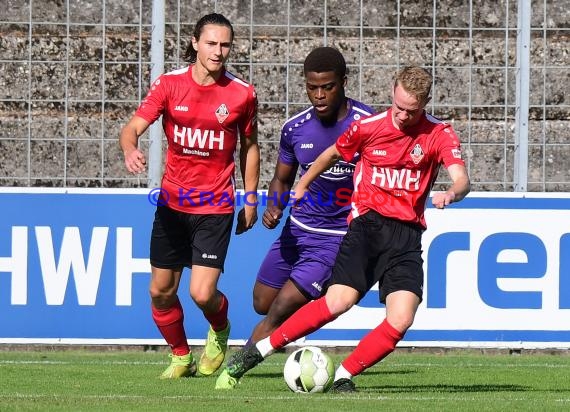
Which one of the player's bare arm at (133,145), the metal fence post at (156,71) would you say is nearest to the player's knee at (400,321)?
the player's bare arm at (133,145)

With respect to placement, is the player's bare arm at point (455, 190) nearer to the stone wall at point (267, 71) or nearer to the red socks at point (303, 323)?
the red socks at point (303, 323)

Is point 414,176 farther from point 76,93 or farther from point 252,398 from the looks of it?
point 76,93

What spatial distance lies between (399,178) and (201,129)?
1.43 meters

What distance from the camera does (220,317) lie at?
885 cm

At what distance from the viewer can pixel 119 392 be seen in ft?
25.4

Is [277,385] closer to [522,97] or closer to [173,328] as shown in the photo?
[173,328]

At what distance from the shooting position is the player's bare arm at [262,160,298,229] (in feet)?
27.5

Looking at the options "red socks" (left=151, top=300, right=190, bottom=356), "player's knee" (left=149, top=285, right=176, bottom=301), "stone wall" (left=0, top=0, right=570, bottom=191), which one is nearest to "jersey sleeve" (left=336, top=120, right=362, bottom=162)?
"player's knee" (left=149, top=285, right=176, bottom=301)

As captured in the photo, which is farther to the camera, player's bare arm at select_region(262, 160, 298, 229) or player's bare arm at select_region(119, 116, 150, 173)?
player's bare arm at select_region(262, 160, 298, 229)

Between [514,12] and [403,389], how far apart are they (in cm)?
727

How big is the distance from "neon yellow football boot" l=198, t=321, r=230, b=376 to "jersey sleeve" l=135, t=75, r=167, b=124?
1498mm

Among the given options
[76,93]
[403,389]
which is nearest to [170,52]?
[76,93]

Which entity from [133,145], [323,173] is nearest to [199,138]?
[133,145]

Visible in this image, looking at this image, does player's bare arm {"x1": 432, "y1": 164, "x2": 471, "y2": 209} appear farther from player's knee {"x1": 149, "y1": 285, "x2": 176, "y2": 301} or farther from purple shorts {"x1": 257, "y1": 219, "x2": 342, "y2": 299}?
player's knee {"x1": 149, "y1": 285, "x2": 176, "y2": 301}
